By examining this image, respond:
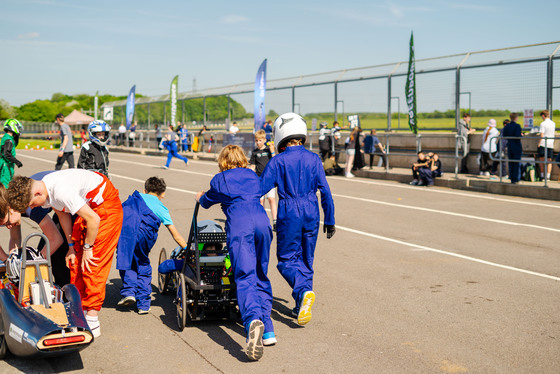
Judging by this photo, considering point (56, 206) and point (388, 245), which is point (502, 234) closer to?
point (388, 245)

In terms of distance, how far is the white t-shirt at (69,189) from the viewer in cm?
463

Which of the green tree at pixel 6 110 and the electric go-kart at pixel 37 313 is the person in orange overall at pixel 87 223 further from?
the green tree at pixel 6 110

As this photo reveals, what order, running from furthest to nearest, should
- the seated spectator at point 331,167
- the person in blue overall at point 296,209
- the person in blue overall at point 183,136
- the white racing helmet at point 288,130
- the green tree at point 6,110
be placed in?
the green tree at point 6,110 < the person in blue overall at point 183,136 < the seated spectator at point 331,167 < the white racing helmet at point 288,130 < the person in blue overall at point 296,209

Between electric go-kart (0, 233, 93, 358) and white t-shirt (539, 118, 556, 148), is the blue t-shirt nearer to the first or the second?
electric go-kart (0, 233, 93, 358)

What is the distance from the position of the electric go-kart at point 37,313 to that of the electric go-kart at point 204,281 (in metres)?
0.99

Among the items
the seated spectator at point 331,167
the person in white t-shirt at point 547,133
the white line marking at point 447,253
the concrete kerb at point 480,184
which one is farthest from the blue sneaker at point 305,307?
the seated spectator at point 331,167

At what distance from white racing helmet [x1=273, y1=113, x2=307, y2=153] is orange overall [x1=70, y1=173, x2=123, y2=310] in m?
1.62

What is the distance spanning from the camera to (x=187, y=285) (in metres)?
5.34

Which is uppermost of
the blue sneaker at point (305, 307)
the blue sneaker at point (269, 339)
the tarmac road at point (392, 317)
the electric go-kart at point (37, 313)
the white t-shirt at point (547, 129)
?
the white t-shirt at point (547, 129)

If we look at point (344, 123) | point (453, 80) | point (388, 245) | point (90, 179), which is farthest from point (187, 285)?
point (344, 123)

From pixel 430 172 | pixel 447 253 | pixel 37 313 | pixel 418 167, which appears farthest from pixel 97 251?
pixel 418 167

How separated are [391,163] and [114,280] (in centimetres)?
1598

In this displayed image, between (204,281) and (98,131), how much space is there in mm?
4519

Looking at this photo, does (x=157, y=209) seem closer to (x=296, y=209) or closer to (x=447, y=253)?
(x=296, y=209)
